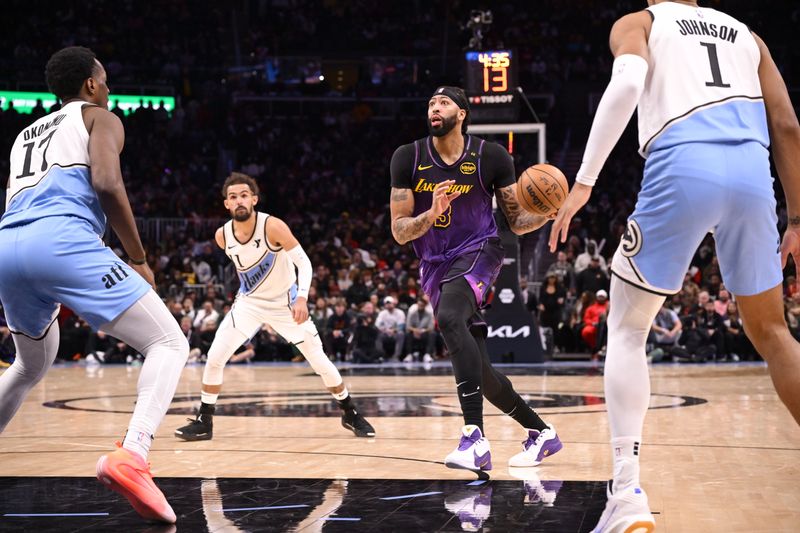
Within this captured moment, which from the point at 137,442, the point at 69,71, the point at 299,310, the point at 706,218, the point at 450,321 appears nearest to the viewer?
the point at 706,218

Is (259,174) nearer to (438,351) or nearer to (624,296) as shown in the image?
(438,351)

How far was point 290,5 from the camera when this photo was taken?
29719mm

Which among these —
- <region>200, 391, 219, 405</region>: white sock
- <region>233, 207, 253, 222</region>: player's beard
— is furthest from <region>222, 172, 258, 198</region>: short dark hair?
<region>200, 391, 219, 405</region>: white sock

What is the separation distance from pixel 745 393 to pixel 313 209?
50.3 ft

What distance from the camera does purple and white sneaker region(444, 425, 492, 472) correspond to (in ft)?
15.7

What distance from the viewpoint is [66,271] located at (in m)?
3.71

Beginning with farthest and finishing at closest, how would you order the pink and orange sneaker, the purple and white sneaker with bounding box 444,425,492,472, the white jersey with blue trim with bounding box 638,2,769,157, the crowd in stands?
the crowd in stands
the purple and white sneaker with bounding box 444,425,492,472
the pink and orange sneaker
the white jersey with blue trim with bounding box 638,2,769,157

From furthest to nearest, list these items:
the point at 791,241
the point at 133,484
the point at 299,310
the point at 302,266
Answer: the point at 302,266 < the point at 299,310 < the point at 133,484 < the point at 791,241

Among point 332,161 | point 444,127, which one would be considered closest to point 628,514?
point 444,127

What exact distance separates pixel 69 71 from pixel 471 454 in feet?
8.53

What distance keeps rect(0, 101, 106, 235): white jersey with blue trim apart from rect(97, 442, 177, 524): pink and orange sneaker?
962 millimetres

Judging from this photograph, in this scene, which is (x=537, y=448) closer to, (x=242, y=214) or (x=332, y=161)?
(x=242, y=214)

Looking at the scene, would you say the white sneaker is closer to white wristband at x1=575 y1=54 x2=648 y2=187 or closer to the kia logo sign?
white wristband at x1=575 y1=54 x2=648 y2=187

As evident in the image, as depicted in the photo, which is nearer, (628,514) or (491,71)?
(628,514)
